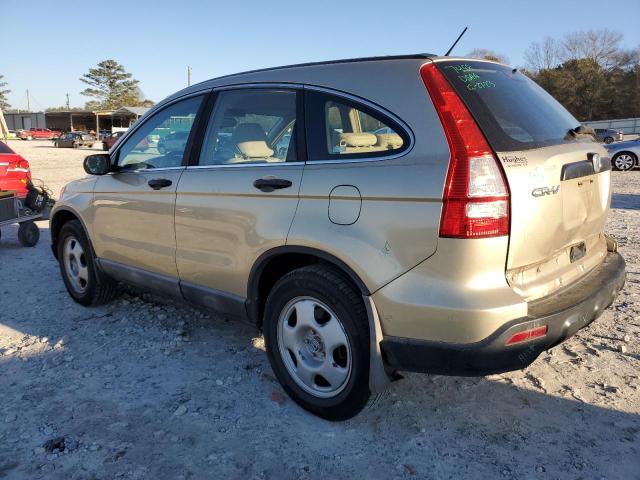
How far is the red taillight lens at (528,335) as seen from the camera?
7.47 feet

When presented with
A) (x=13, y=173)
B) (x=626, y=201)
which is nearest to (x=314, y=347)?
(x=13, y=173)

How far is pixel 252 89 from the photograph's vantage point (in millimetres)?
3285

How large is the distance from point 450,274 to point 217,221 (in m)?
1.55

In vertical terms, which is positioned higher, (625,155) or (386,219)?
(625,155)

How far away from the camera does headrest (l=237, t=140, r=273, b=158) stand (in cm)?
313

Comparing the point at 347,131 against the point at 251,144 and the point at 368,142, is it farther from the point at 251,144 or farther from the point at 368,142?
the point at 251,144

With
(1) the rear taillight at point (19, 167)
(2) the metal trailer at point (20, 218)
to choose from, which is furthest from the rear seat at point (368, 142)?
(1) the rear taillight at point (19, 167)

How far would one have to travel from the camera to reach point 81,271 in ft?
15.4

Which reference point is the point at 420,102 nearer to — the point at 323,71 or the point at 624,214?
the point at 323,71

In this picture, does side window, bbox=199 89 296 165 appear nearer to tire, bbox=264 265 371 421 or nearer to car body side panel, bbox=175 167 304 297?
car body side panel, bbox=175 167 304 297

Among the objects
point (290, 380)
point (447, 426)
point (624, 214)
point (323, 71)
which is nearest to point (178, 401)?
point (290, 380)

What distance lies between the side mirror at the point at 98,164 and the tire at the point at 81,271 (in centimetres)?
68

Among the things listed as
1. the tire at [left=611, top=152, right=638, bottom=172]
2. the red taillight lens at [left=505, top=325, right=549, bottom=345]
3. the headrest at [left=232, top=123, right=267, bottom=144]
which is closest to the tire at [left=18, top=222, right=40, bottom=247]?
the headrest at [left=232, top=123, right=267, bottom=144]

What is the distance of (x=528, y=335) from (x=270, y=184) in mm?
1533
